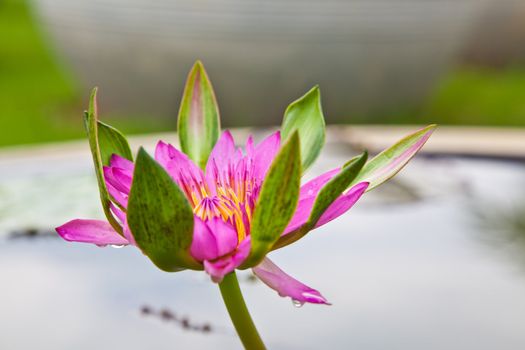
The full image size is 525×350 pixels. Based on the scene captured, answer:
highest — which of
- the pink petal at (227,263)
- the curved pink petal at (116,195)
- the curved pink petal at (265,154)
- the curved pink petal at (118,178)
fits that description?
the curved pink petal at (265,154)

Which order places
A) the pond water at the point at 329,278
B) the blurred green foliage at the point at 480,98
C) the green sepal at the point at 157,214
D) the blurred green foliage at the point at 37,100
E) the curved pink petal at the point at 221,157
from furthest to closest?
the blurred green foliage at the point at 480,98, the blurred green foliage at the point at 37,100, the pond water at the point at 329,278, the curved pink petal at the point at 221,157, the green sepal at the point at 157,214

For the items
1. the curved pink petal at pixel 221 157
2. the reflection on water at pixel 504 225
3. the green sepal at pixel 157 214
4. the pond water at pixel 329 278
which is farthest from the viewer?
the reflection on water at pixel 504 225

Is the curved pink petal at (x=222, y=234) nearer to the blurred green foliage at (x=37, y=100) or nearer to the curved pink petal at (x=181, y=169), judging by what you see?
the curved pink petal at (x=181, y=169)

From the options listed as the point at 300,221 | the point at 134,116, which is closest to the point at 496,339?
the point at 300,221

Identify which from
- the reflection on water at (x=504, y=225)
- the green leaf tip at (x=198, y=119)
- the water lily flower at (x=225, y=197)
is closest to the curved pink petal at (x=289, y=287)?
the water lily flower at (x=225, y=197)

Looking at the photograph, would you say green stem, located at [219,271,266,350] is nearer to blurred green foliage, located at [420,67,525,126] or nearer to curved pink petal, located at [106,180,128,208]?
curved pink petal, located at [106,180,128,208]

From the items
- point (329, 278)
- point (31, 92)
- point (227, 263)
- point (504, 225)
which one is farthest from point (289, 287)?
point (31, 92)

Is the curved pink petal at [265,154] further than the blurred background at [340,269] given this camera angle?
No

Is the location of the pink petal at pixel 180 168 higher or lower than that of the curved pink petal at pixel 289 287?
higher
